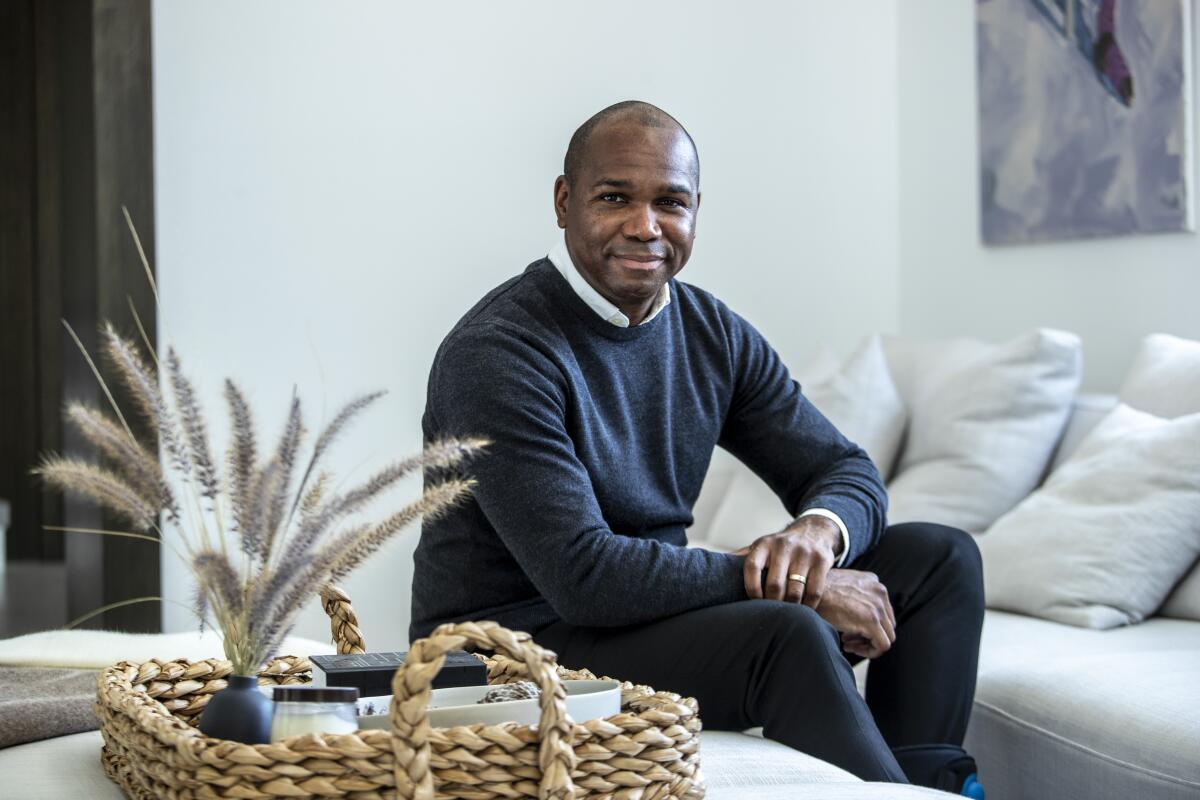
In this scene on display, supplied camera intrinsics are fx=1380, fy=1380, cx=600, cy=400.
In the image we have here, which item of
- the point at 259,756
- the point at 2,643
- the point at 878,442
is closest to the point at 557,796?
the point at 259,756

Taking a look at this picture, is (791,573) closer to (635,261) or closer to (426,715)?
(635,261)

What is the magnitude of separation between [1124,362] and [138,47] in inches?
94.8

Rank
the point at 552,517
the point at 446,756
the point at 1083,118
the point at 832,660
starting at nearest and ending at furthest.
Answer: the point at 446,756 < the point at 832,660 < the point at 552,517 < the point at 1083,118

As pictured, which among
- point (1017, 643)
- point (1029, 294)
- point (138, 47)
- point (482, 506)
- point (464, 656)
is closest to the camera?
point (464, 656)

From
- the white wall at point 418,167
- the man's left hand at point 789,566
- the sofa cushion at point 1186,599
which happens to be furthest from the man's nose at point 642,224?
the white wall at point 418,167

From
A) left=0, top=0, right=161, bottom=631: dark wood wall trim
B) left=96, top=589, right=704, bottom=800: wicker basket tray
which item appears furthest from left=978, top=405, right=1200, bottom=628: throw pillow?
left=0, top=0, right=161, bottom=631: dark wood wall trim

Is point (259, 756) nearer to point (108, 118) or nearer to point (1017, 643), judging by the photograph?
point (1017, 643)

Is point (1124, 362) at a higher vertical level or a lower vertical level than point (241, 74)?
lower

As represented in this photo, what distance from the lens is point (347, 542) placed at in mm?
1028

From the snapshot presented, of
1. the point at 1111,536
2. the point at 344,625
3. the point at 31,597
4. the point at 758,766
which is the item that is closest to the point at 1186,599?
the point at 1111,536

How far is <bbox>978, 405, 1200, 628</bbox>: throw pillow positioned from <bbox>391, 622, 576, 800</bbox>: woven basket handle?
1.66 metres

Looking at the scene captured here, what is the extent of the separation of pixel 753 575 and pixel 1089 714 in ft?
1.73

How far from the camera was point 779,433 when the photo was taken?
2180mm

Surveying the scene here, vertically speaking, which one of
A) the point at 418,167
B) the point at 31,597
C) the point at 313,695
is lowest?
the point at 31,597
